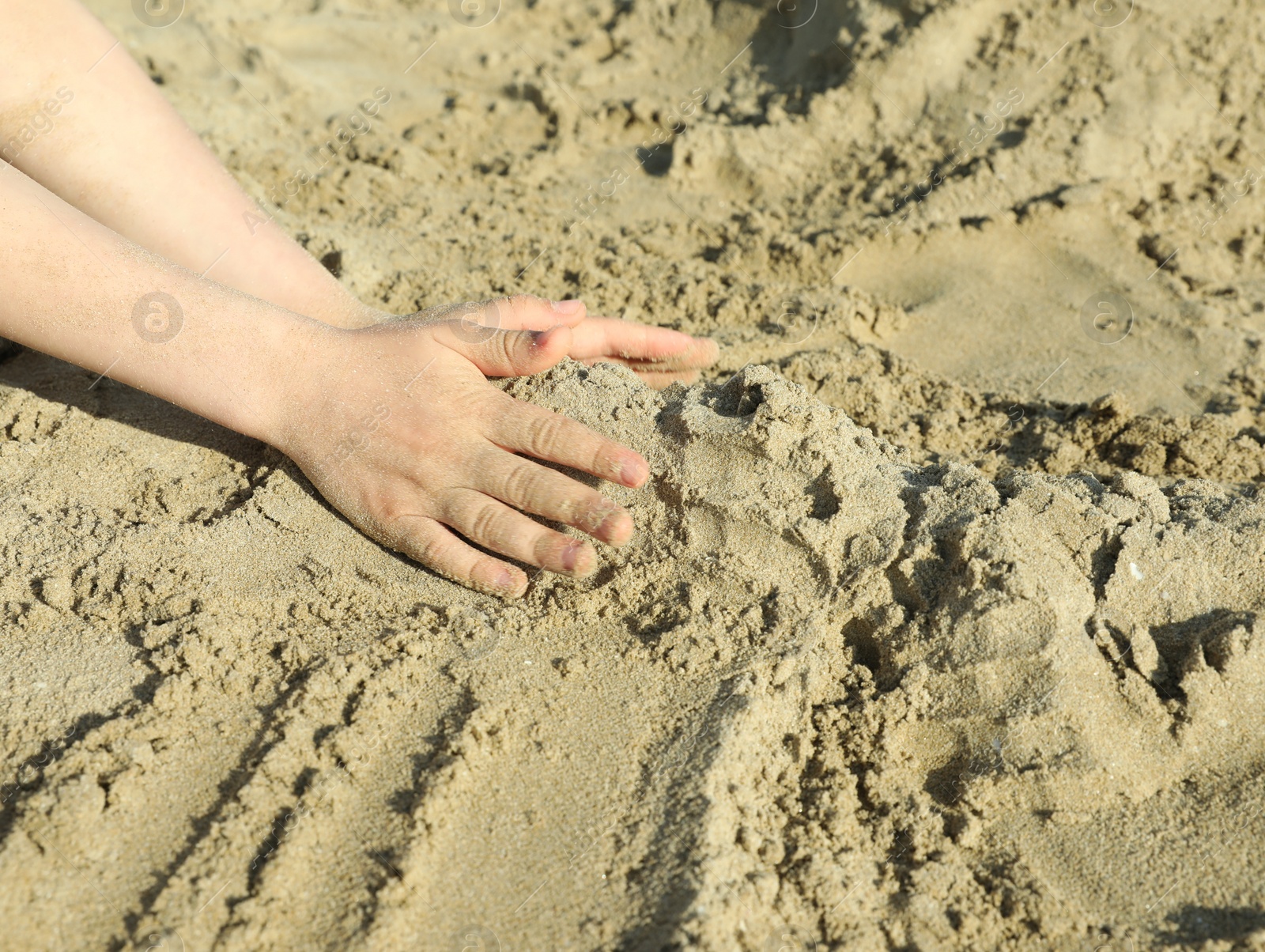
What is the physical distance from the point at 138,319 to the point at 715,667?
1.19 metres

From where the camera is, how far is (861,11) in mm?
3396

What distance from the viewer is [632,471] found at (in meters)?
1.66

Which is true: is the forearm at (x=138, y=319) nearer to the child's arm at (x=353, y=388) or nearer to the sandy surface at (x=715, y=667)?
the child's arm at (x=353, y=388)

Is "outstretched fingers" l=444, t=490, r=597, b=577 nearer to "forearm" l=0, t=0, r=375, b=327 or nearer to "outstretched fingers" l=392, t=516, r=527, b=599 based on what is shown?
"outstretched fingers" l=392, t=516, r=527, b=599

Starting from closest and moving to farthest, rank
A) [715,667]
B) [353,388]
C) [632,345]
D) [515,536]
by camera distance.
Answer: [715,667], [515,536], [353,388], [632,345]

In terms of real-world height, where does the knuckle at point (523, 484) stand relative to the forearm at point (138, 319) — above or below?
below

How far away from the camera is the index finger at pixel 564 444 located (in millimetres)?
1661

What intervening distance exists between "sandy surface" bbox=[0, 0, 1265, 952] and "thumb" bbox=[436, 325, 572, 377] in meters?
0.08

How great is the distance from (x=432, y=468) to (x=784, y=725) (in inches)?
29.8

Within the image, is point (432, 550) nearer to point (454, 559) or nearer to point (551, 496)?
point (454, 559)

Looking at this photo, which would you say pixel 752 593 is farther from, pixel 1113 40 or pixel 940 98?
pixel 1113 40

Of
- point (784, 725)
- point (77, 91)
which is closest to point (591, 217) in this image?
point (77, 91)

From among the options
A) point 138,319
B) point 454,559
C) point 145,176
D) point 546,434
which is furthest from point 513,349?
point 145,176

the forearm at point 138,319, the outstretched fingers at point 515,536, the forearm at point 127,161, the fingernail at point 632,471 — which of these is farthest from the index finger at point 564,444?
the forearm at point 127,161
